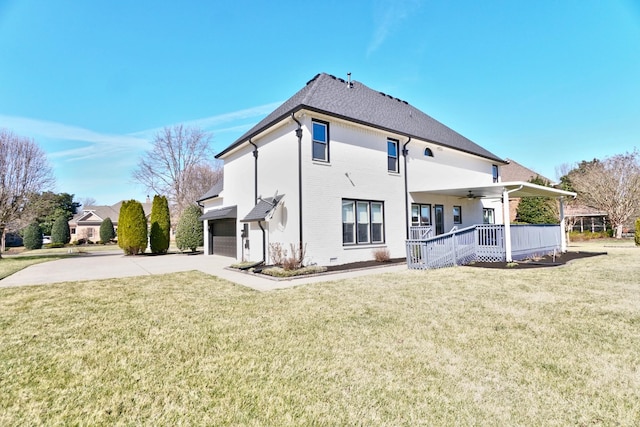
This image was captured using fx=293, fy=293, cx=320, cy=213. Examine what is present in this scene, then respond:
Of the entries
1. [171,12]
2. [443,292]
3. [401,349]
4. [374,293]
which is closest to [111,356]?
[401,349]

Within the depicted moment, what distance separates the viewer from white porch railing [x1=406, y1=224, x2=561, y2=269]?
A: 34.3ft

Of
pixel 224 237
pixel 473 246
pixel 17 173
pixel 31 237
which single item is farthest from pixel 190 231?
pixel 31 237

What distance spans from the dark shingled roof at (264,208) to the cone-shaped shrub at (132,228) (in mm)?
11925

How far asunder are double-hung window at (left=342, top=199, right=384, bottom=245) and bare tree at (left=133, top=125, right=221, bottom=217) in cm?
2861

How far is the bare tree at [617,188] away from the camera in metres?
25.6

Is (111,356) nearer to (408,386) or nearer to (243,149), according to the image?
(408,386)

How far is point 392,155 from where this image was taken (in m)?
13.3

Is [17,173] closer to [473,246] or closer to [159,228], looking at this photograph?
[159,228]

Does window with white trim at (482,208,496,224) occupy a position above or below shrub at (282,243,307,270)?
above

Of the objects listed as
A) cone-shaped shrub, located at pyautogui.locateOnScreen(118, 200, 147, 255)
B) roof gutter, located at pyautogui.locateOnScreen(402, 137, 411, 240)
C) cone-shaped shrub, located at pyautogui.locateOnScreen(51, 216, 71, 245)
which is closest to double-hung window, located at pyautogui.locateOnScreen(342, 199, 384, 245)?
roof gutter, located at pyautogui.locateOnScreen(402, 137, 411, 240)

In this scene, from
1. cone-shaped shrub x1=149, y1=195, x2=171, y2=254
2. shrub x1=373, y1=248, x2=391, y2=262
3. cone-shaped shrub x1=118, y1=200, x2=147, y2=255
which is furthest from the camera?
cone-shaped shrub x1=149, y1=195, x2=171, y2=254

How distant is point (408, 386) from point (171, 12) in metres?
13.3

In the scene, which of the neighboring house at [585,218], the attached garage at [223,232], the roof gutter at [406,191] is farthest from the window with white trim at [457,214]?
the neighboring house at [585,218]

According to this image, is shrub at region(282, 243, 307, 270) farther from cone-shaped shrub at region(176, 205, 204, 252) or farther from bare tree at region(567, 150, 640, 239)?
bare tree at region(567, 150, 640, 239)
